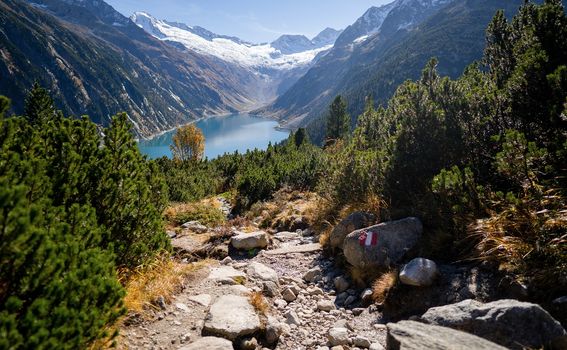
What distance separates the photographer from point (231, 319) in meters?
5.36

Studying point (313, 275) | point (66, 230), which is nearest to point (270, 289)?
point (313, 275)

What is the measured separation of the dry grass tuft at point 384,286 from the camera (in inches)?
251

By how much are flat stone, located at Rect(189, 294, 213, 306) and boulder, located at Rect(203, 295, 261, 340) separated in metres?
0.31

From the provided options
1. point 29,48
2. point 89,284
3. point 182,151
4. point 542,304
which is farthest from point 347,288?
point 29,48

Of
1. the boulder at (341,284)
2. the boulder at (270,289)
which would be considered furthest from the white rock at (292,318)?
the boulder at (341,284)

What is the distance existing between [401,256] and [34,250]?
6233mm

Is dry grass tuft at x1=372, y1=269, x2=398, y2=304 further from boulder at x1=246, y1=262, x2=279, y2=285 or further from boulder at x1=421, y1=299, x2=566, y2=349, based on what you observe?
boulder at x1=246, y1=262, x2=279, y2=285

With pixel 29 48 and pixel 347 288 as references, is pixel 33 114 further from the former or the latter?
pixel 29 48

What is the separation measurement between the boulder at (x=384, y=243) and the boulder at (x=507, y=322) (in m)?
2.38

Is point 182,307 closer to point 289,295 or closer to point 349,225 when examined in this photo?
point 289,295

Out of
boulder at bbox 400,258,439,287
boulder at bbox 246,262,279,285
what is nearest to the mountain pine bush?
boulder at bbox 246,262,279,285

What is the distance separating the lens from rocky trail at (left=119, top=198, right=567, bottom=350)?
4262 millimetres

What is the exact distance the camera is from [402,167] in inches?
351

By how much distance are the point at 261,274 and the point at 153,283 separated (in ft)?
7.81
